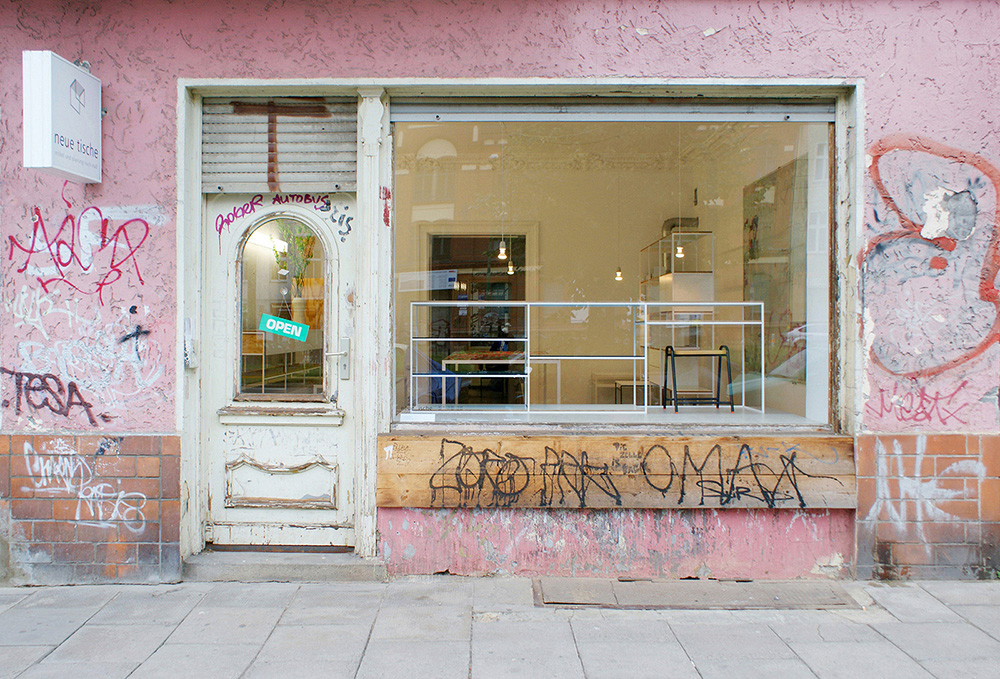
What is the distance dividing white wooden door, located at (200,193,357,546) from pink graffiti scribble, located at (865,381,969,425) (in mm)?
3445

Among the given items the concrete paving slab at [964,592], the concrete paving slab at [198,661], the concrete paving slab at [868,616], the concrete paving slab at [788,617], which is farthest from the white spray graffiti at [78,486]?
the concrete paving slab at [964,592]

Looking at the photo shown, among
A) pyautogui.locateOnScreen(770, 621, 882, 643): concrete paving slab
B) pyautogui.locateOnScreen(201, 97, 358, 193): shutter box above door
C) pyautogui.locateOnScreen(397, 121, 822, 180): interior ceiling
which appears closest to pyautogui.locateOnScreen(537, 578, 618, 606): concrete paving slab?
pyautogui.locateOnScreen(770, 621, 882, 643): concrete paving slab

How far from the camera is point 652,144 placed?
560cm

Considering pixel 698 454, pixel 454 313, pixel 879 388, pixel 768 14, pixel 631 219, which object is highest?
pixel 768 14

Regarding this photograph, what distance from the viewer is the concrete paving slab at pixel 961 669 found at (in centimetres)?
296

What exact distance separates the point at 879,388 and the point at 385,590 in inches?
131

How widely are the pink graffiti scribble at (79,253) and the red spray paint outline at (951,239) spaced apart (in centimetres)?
469

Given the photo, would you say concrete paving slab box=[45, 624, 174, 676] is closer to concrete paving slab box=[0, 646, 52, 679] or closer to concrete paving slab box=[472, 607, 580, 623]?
concrete paving slab box=[0, 646, 52, 679]

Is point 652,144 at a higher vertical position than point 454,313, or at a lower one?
higher

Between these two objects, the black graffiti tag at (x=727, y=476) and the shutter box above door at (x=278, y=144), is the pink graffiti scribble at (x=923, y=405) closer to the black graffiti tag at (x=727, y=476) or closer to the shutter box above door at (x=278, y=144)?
the black graffiti tag at (x=727, y=476)

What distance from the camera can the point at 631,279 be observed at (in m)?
7.60

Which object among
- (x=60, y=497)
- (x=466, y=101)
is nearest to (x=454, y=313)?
(x=466, y=101)

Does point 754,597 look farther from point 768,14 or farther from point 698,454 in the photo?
point 768,14

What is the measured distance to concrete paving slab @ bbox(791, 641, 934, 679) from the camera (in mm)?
2984
